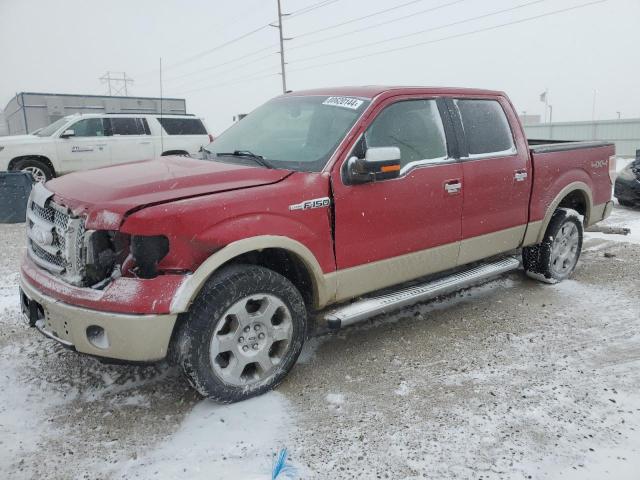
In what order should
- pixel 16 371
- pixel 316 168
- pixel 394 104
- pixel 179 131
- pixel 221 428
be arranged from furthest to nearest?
pixel 179 131 → pixel 394 104 → pixel 16 371 → pixel 316 168 → pixel 221 428

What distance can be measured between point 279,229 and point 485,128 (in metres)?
2.29

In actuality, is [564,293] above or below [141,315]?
below

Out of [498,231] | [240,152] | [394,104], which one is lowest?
[498,231]

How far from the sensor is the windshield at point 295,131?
134 inches

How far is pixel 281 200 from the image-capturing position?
9.86ft

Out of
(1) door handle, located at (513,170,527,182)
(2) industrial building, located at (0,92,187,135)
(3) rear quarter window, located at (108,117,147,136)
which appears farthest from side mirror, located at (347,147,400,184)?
(2) industrial building, located at (0,92,187,135)

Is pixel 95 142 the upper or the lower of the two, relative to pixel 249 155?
upper

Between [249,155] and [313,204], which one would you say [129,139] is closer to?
[249,155]

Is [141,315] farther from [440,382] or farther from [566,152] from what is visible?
[566,152]

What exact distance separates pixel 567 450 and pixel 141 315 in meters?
2.28

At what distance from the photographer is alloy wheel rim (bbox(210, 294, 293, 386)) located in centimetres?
290

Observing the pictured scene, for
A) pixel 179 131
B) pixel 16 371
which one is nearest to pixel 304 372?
pixel 16 371

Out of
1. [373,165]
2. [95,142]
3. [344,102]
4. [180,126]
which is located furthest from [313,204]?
[180,126]

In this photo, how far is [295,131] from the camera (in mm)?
3766
